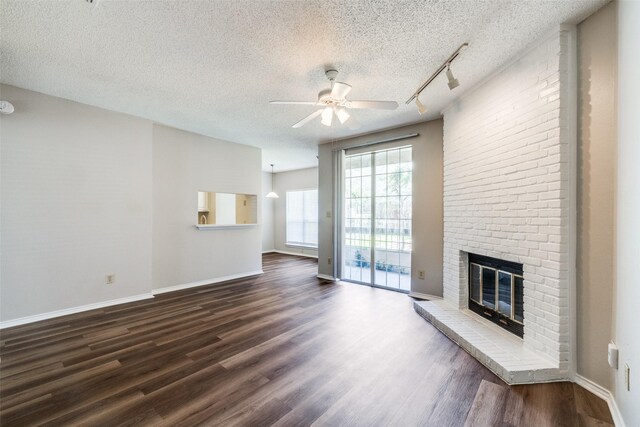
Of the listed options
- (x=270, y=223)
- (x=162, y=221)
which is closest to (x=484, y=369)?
(x=162, y=221)

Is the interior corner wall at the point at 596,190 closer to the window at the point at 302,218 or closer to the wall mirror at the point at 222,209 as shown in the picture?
the wall mirror at the point at 222,209

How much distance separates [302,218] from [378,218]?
400cm

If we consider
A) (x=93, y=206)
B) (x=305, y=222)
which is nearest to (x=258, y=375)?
(x=93, y=206)

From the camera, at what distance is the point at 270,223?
9.05 m

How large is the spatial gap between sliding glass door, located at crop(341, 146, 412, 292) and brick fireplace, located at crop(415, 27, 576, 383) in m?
1.28

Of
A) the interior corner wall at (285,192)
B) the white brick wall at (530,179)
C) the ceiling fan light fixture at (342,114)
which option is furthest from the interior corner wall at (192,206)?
the white brick wall at (530,179)

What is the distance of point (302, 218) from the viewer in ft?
27.9

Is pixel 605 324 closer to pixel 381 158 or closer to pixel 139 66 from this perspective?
pixel 381 158

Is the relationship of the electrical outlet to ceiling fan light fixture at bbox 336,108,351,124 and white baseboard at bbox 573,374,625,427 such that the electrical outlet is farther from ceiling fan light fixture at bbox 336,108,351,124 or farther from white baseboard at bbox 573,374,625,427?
ceiling fan light fixture at bbox 336,108,351,124

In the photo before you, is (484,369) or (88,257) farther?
(88,257)

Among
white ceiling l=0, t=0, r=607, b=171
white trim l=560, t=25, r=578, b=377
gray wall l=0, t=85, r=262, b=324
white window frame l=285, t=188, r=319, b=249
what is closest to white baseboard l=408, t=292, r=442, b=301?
white trim l=560, t=25, r=578, b=377

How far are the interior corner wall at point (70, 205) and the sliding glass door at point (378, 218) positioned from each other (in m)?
3.50

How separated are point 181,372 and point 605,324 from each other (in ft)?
10.8

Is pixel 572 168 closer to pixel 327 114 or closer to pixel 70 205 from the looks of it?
pixel 327 114
